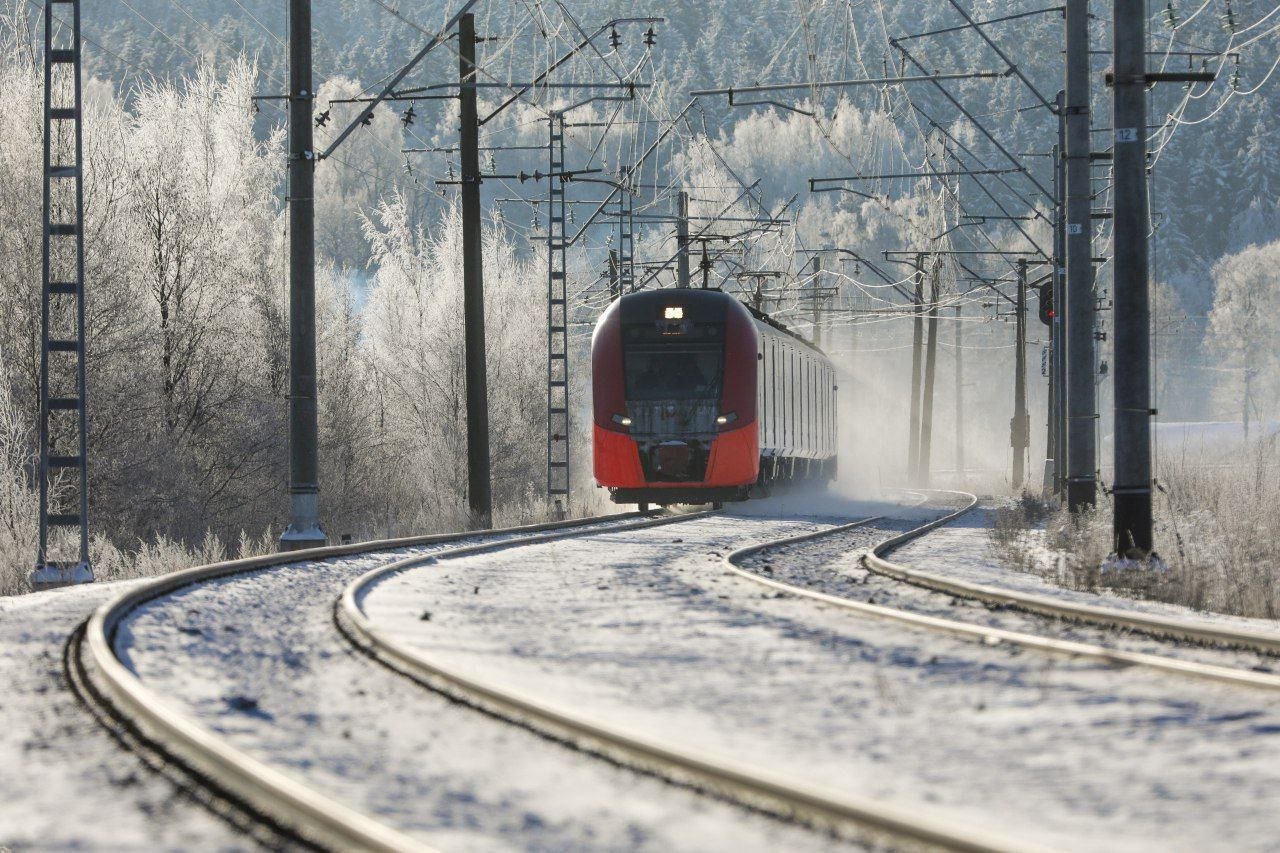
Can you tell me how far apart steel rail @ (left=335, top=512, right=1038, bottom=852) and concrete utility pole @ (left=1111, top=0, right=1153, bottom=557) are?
7.19 metres

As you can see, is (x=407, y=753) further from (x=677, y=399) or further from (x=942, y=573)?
(x=677, y=399)


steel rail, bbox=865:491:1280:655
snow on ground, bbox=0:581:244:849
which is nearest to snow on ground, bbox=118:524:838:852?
snow on ground, bbox=0:581:244:849

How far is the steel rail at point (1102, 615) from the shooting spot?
8.17 m

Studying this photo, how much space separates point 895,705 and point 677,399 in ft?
54.1

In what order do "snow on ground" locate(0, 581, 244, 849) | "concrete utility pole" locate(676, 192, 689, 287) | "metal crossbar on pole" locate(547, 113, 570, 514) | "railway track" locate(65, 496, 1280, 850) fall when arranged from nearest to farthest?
"railway track" locate(65, 496, 1280, 850) → "snow on ground" locate(0, 581, 244, 849) → "metal crossbar on pole" locate(547, 113, 570, 514) → "concrete utility pole" locate(676, 192, 689, 287)

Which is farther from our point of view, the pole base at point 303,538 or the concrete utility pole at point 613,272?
the concrete utility pole at point 613,272

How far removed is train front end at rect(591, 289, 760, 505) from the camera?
2297cm

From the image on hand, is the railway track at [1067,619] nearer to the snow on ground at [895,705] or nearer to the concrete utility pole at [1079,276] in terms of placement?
the snow on ground at [895,705]

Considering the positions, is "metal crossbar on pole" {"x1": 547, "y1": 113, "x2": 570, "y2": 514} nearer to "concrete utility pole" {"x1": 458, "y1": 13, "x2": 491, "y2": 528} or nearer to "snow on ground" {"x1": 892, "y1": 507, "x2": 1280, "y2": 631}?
"concrete utility pole" {"x1": 458, "y1": 13, "x2": 491, "y2": 528}

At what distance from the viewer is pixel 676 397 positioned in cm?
2303

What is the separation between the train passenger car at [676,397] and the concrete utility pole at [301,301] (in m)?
6.31

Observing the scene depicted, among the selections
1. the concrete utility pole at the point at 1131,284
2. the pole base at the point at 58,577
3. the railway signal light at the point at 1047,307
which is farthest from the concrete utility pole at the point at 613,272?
the concrete utility pole at the point at 1131,284

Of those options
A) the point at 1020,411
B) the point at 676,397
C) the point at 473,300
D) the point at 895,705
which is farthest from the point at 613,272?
the point at 895,705

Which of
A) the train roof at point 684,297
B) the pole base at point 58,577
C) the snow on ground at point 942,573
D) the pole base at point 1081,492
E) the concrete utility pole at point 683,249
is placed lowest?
the pole base at point 58,577
